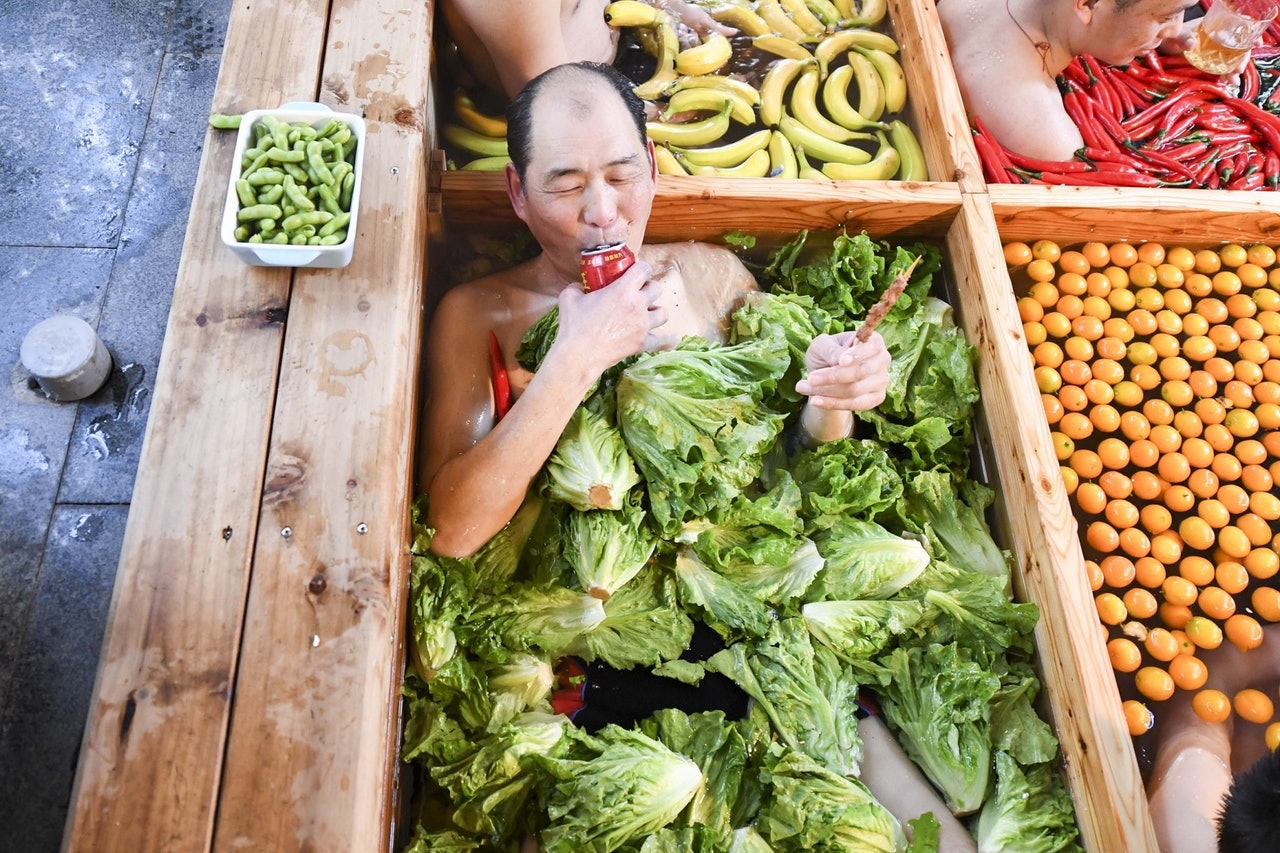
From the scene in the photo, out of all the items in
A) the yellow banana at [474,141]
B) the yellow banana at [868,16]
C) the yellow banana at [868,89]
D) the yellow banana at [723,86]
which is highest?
the yellow banana at [868,16]

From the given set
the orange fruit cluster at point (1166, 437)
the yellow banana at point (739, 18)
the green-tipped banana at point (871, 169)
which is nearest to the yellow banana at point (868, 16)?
the yellow banana at point (739, 18)

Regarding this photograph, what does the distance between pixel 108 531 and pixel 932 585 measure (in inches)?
129

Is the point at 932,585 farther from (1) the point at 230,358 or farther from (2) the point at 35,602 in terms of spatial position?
(2) the point at 35,602

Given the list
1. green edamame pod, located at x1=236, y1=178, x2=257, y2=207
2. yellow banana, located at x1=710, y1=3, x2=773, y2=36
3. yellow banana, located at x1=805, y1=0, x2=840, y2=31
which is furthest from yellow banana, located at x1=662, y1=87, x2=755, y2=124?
green edamame pod, located at x1=236, y1=178, x2=257, y2=207

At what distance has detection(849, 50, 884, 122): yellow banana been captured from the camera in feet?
13.4

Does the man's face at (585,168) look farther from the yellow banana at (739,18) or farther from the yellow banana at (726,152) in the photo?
the yellow banana at (739,18)

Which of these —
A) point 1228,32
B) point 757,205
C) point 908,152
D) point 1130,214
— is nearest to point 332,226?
point 757,205

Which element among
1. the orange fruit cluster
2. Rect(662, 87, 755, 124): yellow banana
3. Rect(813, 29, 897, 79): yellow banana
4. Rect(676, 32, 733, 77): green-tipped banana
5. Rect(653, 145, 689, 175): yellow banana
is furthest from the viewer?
Rect(813, 29, 897, 79): yellow banana

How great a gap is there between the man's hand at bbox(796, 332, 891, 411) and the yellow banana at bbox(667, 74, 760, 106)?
1791mm

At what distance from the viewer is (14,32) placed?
4582 mm

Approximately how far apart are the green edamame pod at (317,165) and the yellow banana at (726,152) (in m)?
1.88

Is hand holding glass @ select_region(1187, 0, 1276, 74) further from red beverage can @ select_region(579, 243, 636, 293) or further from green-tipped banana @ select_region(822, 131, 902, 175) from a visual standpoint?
red beverage can @ select_region(579, 243, 636, 293)

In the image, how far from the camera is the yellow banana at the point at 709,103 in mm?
3941

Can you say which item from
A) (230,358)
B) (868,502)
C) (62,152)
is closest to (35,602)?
(230,358)
